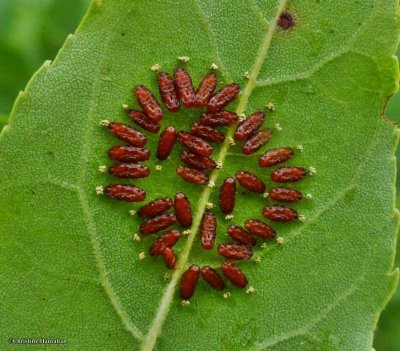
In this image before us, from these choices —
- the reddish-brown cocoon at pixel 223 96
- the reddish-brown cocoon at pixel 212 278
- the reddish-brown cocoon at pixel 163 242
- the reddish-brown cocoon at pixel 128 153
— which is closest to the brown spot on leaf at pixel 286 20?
the reddish-brown cocoon at pixel 223 96

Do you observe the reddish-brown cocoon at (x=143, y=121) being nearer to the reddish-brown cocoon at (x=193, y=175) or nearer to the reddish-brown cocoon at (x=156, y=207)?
the reddish-brown cocoon at (x=193, y=175)

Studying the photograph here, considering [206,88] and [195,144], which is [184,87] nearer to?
[206,88]

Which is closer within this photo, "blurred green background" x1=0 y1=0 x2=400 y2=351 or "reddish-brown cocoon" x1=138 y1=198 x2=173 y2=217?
"reddish-brown cocoon" x1=138 y1=198 x2=173 y2=217

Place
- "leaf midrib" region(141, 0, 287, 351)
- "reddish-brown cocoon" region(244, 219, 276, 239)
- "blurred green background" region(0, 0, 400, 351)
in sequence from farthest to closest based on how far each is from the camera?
"blurred green background" region(0, 0, 400, 351) → "reddish-brown cocoon" region(244, 219, 276, 239) → "leaf midrib" region(141, 0, 287, 351)

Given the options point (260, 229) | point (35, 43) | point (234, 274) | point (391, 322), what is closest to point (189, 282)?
point (234, 274)

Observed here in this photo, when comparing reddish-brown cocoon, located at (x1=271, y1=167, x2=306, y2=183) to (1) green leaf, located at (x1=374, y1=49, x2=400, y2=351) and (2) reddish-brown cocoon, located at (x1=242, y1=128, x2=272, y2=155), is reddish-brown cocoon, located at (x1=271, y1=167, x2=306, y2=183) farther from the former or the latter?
(1) green leaf, located at (x1=374, y1=49, x2=400, y2=351)

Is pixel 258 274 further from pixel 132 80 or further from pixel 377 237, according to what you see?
pixel 132 80

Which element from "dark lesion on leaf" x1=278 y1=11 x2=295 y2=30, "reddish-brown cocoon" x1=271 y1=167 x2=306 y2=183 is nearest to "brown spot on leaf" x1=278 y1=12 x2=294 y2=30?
"dark lesion on leaf" x1=278 y1=11 x2=295 y2=30
